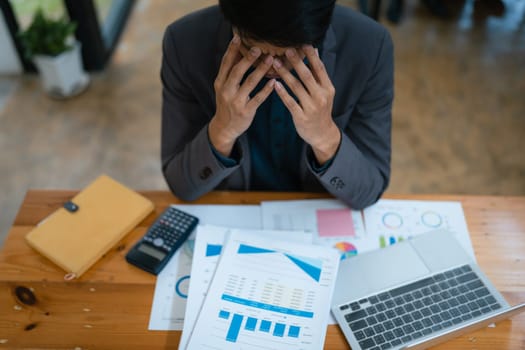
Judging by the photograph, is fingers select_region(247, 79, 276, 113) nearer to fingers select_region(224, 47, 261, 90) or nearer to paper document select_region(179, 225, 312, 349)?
fingers select_region(224, 47, 261, 90)

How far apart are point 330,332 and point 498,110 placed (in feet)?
6.64

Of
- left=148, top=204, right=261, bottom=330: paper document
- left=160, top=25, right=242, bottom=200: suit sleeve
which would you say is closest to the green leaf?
left=160, top=25, right=242, bottom=200: suit sleeve

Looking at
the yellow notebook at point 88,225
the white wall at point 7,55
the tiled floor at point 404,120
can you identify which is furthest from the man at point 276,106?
the white wall at point 7,55

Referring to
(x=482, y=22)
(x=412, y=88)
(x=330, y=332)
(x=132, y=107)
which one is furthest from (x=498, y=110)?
(x=330, y=332)

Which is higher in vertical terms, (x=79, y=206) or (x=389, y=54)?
(x=389, y=54)

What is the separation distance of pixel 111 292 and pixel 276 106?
20.5 inches

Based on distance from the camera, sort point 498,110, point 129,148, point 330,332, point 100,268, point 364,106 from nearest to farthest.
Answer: point 330,332, point 100,268, point 364,106, point 129,148, point 498,110

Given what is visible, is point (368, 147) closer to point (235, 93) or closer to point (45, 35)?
point (235, 93)

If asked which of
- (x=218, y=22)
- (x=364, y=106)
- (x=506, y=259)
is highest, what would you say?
(x=218, y=22)

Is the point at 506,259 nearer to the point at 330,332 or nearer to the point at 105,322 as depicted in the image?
the point at 330,332

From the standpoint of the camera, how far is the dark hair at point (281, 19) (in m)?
0.76

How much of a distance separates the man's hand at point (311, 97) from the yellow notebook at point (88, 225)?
385mm

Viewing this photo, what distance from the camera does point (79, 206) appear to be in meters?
1.07

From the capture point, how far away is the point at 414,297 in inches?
36.4
